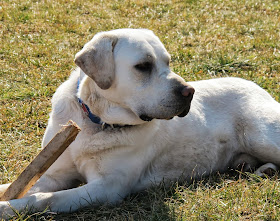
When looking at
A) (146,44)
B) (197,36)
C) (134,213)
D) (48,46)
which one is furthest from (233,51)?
(134,213)

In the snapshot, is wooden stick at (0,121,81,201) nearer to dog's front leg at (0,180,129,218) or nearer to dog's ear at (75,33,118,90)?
dog's front leg at (0,180,129,218)

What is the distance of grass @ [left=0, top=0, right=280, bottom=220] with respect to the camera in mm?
3344

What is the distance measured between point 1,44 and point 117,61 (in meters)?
3.79

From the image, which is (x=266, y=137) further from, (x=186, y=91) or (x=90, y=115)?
(x=90, y=115)

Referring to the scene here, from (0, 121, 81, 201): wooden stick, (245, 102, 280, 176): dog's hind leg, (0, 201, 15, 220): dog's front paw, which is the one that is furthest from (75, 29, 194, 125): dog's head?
(245, 102, 280, 176): dog's hind leg

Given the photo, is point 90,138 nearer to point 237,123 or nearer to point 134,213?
point 134,213

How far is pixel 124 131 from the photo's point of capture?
141 inches

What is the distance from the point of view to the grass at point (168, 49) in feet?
11.0

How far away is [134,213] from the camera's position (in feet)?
11.0

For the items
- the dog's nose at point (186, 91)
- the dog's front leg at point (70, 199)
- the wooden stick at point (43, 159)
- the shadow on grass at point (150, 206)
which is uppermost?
the dog's nose at point (186, 91)

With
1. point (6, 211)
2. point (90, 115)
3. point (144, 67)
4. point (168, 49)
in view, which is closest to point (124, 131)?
point (90, 115)

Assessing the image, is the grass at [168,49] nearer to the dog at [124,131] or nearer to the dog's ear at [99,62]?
the dog at [124,131]

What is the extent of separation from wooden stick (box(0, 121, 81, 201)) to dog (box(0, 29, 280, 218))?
9 cm

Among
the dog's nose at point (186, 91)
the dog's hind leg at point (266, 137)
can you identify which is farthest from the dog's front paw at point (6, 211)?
the dog's hind leg at point (266, 137)
